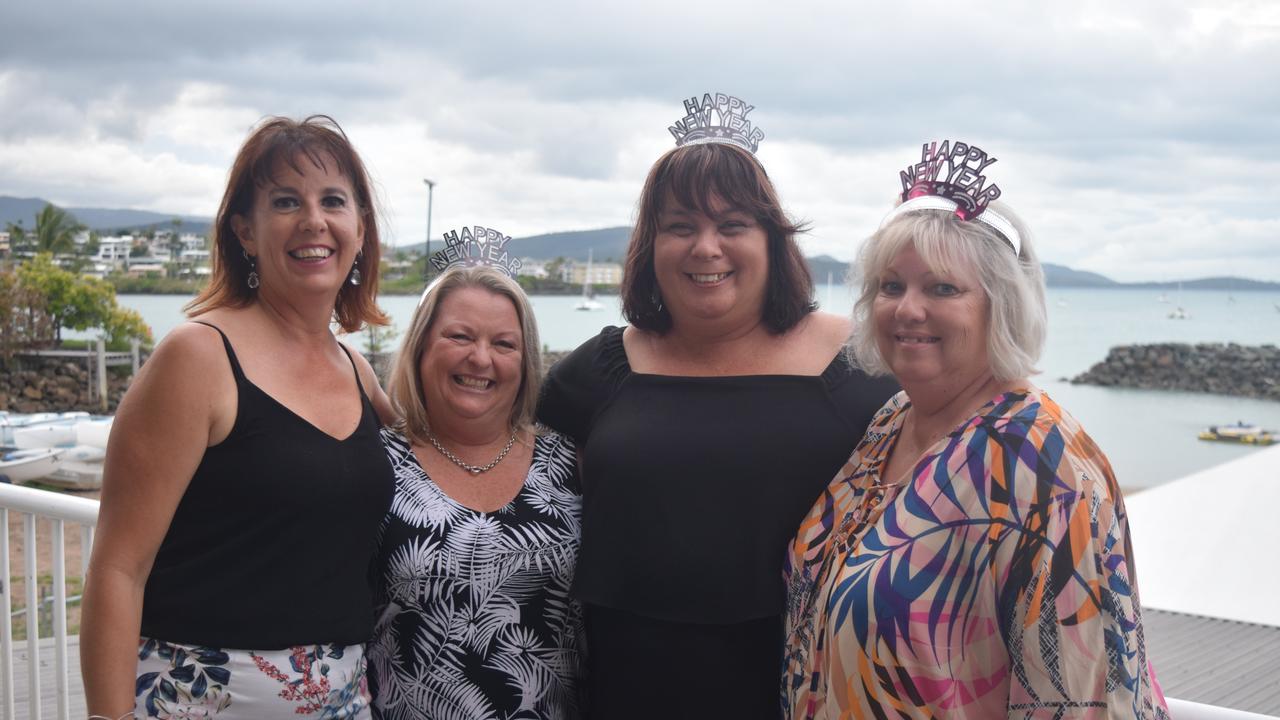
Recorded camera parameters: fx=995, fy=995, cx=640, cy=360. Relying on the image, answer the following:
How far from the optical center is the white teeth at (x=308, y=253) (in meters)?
2.36

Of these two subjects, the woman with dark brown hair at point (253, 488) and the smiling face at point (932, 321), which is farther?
the woman with dark brown hair at point (253, 488)

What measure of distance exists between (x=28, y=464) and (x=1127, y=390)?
2578 inches

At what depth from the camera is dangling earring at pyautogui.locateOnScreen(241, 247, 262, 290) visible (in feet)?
7.84

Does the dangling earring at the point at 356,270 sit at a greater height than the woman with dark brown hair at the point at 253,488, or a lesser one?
greater

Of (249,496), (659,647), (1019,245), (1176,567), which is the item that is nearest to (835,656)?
(659,647)

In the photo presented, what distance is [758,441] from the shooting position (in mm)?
2537

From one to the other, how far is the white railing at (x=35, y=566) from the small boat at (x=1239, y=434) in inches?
2260

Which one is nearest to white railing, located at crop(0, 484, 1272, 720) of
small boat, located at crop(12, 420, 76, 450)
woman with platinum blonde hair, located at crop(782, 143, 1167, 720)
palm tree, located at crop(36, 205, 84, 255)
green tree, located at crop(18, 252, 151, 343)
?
woman with platinum blonde hair, located at crop(782, 143, 1167, 720)

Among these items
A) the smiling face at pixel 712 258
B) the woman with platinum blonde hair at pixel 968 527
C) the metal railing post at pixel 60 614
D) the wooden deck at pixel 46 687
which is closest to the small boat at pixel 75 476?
the wooden deck at pixel 46 687

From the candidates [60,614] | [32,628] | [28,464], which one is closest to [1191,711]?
[60,614]

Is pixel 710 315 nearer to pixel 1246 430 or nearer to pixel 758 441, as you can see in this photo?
pixel 758 441

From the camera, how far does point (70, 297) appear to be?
41812 millimetres

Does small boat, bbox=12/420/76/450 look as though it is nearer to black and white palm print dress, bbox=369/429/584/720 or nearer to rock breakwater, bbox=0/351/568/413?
rock breakwater, bbox=0/351/568/413

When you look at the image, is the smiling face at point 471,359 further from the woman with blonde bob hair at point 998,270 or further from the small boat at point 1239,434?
the small boat at point 1239,434
